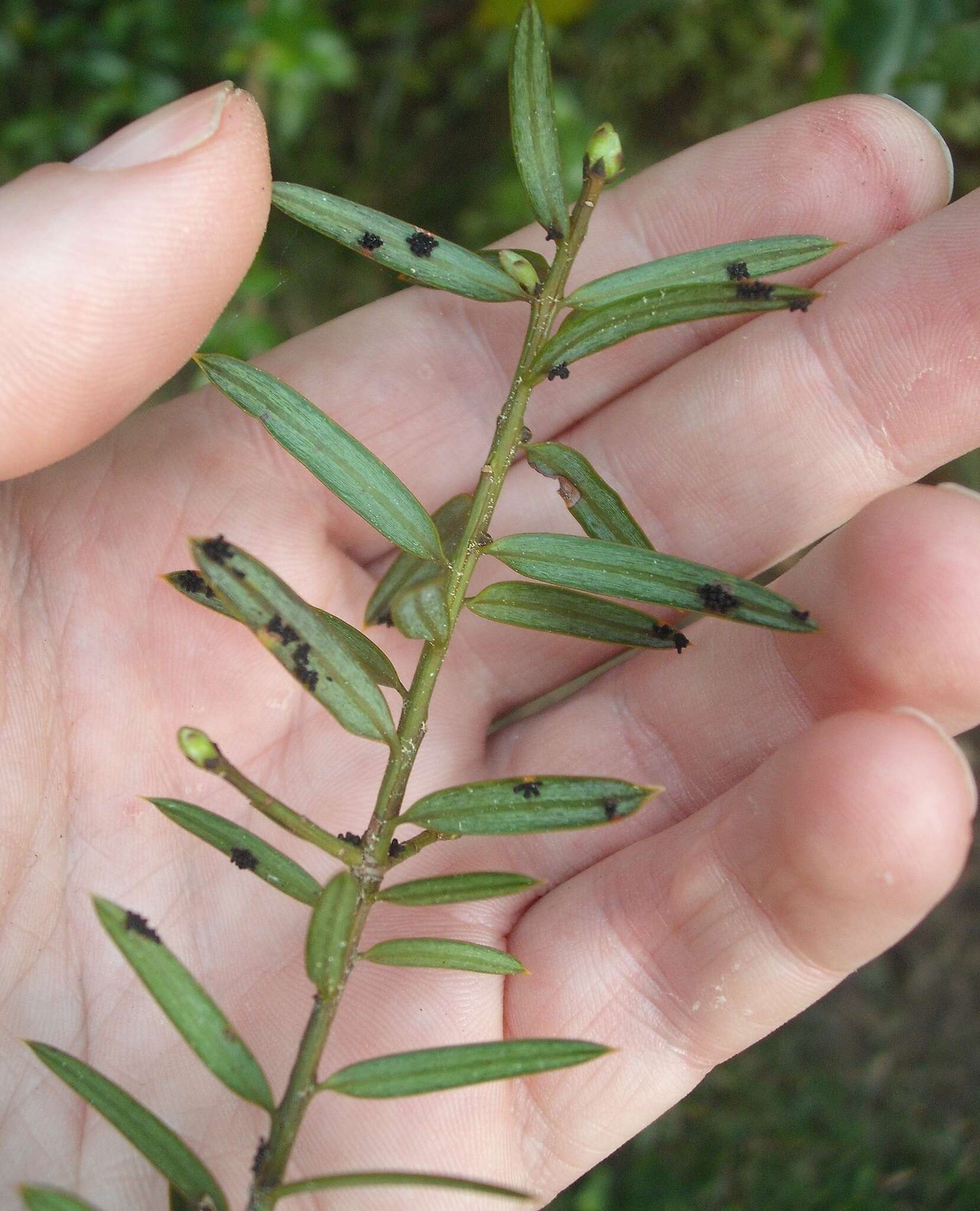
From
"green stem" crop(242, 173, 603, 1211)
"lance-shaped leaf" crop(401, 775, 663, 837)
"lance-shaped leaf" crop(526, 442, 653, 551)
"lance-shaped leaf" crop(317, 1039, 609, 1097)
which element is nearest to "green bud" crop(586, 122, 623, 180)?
"green stem" crop(242, 173, 603, 1211)

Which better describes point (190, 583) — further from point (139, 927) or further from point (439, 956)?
point (439, 956)

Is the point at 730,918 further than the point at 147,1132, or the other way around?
the point at 730,918

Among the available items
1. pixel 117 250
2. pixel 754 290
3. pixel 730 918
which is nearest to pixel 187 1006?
pixel 730 918

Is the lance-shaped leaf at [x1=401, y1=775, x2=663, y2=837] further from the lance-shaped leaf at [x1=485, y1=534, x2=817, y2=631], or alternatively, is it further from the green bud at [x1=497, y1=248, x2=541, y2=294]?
the green bud at [x1=497, y1=248, x2=541, y2=294]

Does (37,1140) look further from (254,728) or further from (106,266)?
(106,266)

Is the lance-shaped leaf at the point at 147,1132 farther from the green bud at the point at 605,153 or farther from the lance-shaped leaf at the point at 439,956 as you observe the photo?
the green bud at the point at 605,153
